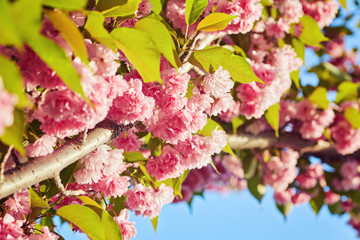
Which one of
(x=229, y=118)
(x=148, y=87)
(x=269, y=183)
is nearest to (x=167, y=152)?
(x=148, y=87)

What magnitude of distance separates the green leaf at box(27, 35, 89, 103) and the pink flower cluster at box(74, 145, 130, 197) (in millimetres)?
440

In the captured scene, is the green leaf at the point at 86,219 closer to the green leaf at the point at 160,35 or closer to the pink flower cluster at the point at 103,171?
the pink flower cluster at the point at 103,171

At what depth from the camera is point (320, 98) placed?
2326 millimetres

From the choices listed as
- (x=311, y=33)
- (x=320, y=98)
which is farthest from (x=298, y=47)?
(x=320, y=98)

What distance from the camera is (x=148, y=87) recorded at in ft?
→ 3.74

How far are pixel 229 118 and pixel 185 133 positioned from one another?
2.93 ft

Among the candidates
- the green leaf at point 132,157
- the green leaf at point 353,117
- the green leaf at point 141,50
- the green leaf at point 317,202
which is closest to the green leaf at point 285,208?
the green leaf at point 317,202

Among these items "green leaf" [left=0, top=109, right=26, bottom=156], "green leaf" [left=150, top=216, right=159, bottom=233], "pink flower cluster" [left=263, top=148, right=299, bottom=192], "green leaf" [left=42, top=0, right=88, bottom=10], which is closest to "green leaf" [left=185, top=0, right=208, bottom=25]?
"green leaf" [left=42, top=0, right=88, bottom=10]

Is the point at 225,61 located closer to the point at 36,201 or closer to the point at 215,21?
the point at 215,21

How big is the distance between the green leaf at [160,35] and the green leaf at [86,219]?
1.50 ft

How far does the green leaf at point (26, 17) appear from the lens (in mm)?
609

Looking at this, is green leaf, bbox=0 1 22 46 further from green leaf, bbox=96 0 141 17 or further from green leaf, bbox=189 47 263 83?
green leaf, bbox=189 47 263 83

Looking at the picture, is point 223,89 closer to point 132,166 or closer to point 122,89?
point 122,89

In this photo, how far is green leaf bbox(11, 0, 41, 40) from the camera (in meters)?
0.61
